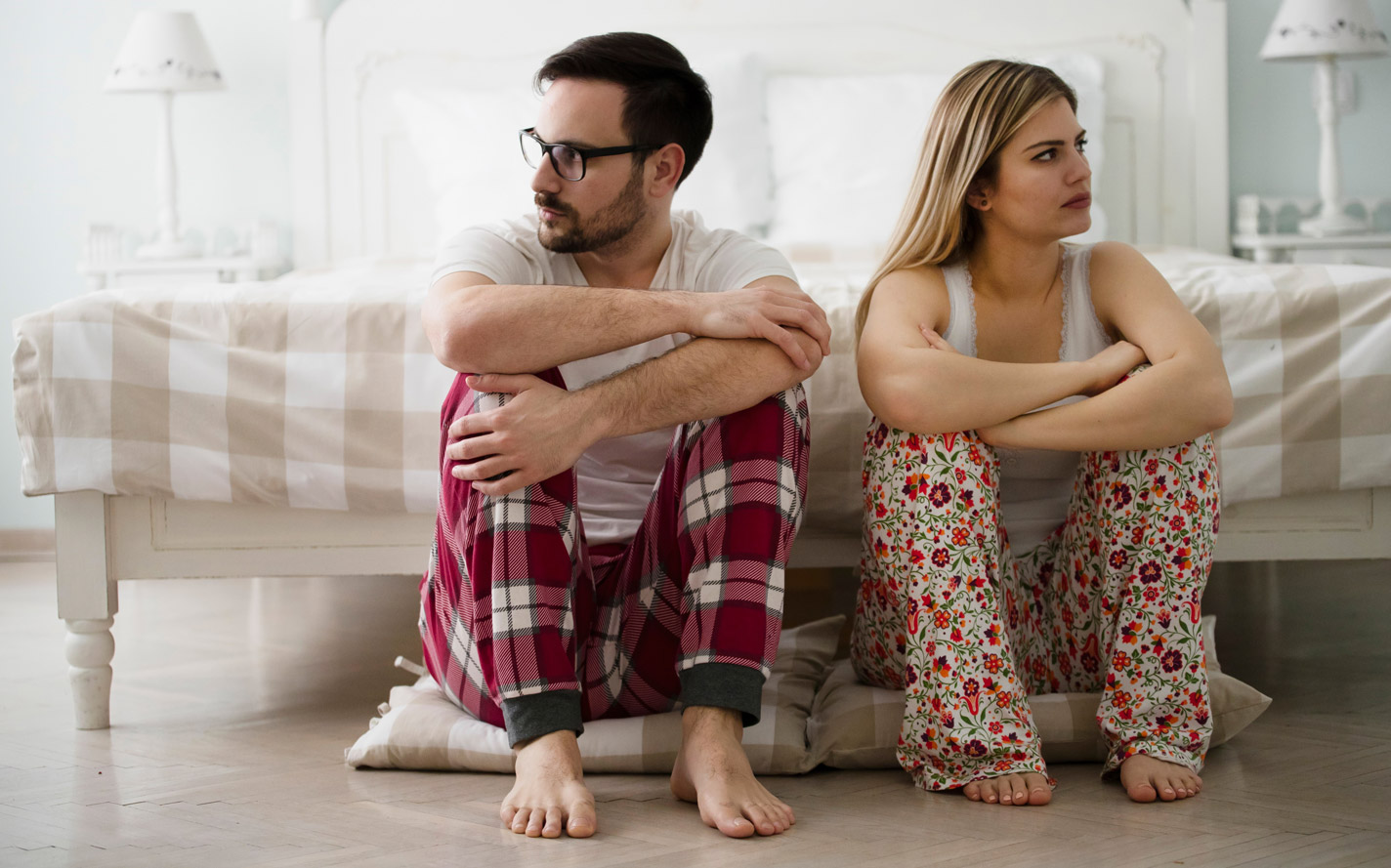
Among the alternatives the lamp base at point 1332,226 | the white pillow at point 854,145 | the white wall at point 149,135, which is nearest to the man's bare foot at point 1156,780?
the white pillow at point 854,145

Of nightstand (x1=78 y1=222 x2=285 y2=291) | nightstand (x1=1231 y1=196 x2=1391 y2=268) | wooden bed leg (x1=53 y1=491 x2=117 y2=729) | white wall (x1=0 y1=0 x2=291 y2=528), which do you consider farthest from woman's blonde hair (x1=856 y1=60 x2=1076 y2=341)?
white wall (x1=0 y1=0 x2=291 y2=528)

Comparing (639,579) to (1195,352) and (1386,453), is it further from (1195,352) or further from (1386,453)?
(1386,453)

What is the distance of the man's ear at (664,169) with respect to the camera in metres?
1.54

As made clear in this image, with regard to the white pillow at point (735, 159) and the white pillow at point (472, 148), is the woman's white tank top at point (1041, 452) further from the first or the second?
the white pillow at point (472, 148)

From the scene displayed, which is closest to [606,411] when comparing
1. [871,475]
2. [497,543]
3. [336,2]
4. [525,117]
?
[497,543]

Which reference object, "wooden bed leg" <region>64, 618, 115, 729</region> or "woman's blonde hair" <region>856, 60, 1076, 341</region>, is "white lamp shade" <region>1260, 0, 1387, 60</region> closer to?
"woman's blonde hair" <region>856, 60, 1076, 341</region>

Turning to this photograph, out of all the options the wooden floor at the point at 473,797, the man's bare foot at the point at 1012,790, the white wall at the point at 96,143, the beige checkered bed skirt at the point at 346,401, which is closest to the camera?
the wooden floor at the point at 473,797

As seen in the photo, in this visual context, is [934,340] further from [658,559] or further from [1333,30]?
[1333,30]

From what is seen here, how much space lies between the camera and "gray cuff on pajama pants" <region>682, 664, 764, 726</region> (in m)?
1.31

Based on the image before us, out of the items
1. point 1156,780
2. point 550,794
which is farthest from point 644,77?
point 1156,780

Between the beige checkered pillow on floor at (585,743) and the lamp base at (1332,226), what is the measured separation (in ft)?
7.66

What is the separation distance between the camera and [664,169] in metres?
1.56

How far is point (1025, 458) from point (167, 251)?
243 cm

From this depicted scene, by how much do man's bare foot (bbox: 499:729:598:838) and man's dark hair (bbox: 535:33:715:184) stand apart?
0.67 metres
